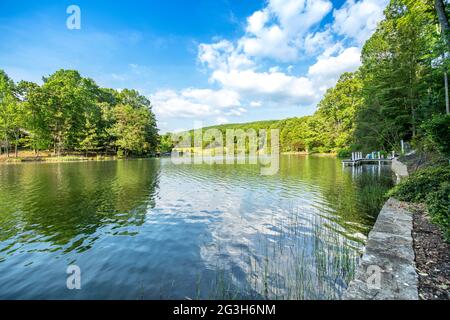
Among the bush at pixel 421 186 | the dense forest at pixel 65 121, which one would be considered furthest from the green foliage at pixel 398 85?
the dense forest at pixel 65 121

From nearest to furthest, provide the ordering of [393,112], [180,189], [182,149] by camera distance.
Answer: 1. [180,189]
2. [393,112]
3. [182,149]

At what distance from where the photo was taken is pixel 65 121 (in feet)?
126

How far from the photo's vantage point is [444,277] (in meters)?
2.73

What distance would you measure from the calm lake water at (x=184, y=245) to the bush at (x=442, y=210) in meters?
1.42

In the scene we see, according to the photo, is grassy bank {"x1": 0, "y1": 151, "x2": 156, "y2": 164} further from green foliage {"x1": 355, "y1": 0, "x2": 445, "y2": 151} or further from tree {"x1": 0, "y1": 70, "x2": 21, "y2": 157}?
green foliage {"x1": 355, "y1": 0, "x2": 445, "y2": 151}

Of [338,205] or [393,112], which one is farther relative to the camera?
[393,112]

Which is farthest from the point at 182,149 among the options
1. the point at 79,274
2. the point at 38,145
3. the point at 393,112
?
the point at 79,274

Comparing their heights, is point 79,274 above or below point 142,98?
below

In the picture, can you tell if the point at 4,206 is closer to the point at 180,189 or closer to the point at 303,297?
the point at 180,189
